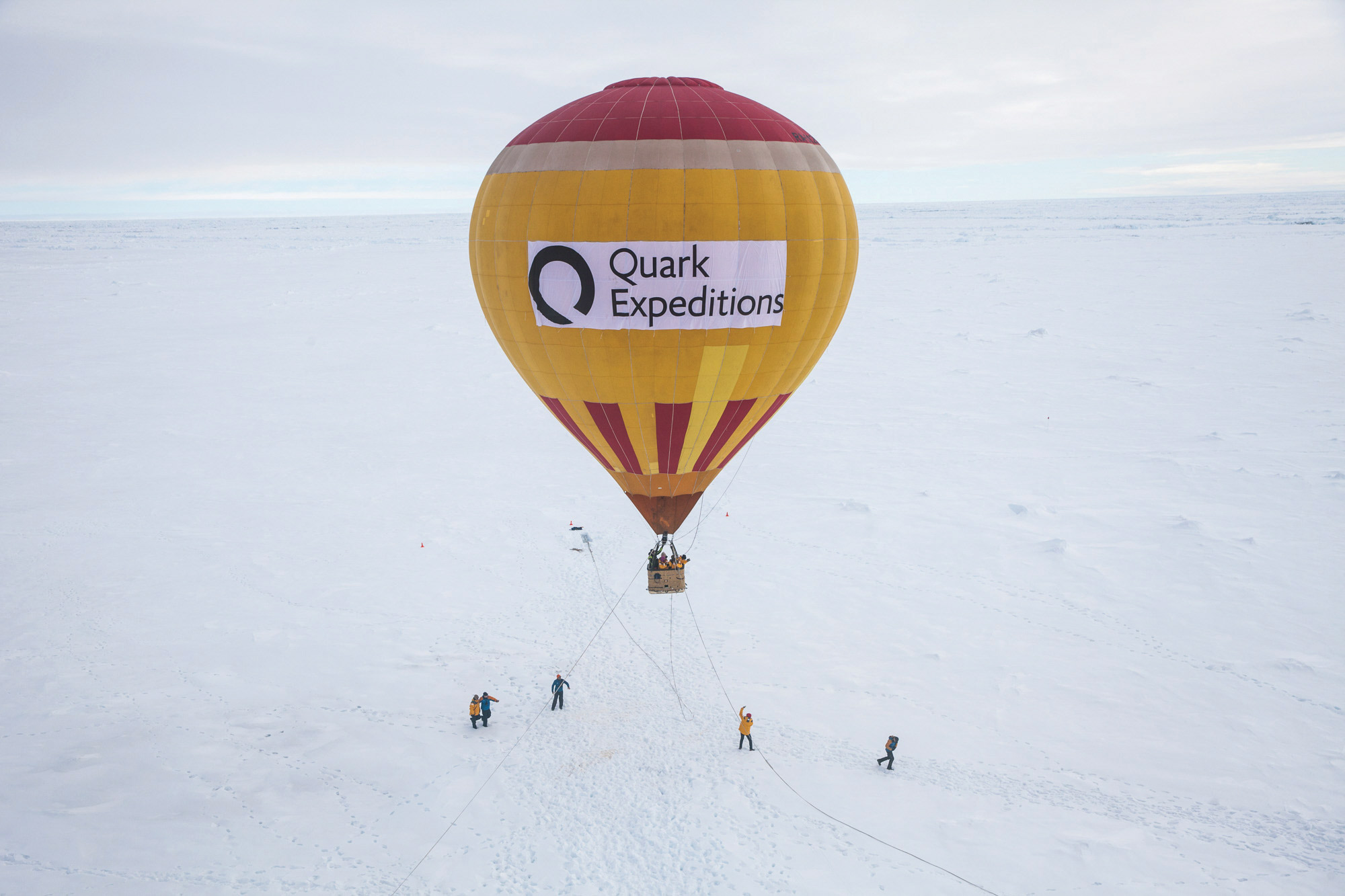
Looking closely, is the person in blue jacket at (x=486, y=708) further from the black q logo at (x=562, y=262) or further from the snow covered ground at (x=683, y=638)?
the black q logo at (x=562, y=262)

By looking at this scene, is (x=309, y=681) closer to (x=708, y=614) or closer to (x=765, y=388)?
(x=708, y=614)

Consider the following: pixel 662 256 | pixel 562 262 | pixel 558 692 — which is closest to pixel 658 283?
pixel 662 256

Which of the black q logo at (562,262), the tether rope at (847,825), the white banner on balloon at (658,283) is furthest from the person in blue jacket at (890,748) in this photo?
the black q logo at (562,262)

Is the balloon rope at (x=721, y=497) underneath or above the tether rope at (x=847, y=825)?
above

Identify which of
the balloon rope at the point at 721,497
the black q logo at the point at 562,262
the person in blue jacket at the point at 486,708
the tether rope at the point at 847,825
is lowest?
the tether rope at the point at 847,825

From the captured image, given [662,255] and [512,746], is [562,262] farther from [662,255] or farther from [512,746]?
[512,746]

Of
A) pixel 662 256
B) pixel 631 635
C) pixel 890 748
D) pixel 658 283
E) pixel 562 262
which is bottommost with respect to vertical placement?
pixel 890 748

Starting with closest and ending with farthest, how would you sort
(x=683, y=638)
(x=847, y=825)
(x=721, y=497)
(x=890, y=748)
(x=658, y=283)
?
(x=658, y=283), (x=847, y=825), (x=890, y=748), (x=683, y=638), (x=721, y=497)

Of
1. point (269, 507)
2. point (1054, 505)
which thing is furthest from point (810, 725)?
point (269, 507)
